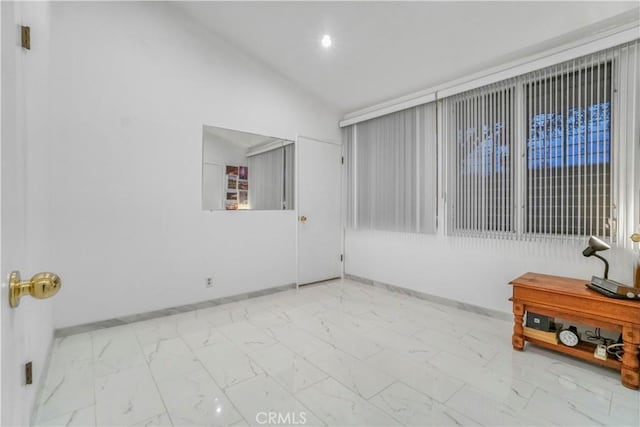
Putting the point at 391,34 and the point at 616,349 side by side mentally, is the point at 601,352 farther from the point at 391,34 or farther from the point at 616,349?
the point at 391,34

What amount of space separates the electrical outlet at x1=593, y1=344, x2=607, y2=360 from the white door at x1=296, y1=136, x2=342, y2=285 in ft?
10.2

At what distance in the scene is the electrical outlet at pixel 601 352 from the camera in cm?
214

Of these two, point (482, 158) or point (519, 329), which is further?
point (482, 158)

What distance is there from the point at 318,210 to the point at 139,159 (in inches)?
93.5

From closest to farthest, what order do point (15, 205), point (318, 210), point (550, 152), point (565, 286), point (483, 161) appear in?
point (15, 205) < point (565, 286) < point (550, 152) < point (483, 161) < point (318, 210)

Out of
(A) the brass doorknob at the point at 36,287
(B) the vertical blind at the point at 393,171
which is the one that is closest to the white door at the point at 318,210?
(B) the vertical blind at the point at 393,171

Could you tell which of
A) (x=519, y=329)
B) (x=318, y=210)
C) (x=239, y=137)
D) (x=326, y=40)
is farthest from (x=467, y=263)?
(x=239, y=137)

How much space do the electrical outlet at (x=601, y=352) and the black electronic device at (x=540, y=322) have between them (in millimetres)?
275

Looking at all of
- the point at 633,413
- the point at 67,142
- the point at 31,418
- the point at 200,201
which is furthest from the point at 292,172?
Result: the point at 633,413

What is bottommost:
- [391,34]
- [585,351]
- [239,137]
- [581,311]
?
[585,351]

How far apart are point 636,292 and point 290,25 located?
359cm

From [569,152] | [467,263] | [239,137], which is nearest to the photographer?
[569,152]

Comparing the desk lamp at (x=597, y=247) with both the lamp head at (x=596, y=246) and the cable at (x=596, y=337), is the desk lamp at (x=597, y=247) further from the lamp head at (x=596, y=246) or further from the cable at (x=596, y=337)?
the cable at (x=596, y=337)

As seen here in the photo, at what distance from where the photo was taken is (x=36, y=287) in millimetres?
762
